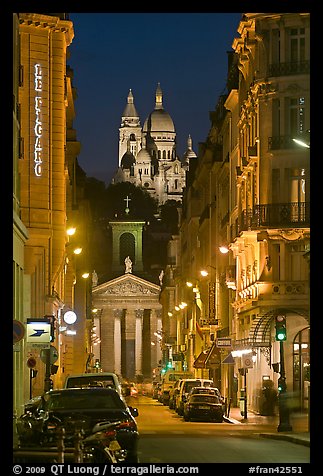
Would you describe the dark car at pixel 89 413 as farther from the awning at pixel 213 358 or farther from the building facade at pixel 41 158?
the awning at pixel 213 358

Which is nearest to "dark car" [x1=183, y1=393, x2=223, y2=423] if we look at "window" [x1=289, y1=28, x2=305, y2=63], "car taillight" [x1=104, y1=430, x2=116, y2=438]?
"window" [x1=289, y1=28, x2=305, y2=63]

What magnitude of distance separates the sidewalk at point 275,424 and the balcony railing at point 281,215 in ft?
25.3

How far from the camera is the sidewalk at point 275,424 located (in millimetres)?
34369

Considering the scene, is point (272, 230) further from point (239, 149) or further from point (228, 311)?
point (228, 311)

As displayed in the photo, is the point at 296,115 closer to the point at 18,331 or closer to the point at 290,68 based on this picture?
the point at 290,68

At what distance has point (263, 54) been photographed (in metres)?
55.3

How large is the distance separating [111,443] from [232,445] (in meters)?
10.6

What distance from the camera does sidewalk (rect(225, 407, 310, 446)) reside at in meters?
34.4

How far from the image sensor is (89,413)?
22.5 metres

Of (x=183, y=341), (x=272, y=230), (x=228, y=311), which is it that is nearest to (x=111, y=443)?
(x=272, y=230)

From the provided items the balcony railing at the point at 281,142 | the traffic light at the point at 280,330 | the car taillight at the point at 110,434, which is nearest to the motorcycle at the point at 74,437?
the car taillight at the point at 110,434

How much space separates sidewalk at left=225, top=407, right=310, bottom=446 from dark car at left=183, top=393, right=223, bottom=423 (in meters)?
0.71

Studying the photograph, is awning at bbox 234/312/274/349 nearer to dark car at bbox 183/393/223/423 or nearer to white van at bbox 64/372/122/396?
dark car at bbox 183/393/223/423

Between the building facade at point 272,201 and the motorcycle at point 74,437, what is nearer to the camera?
the motorcycle at point 74,437
